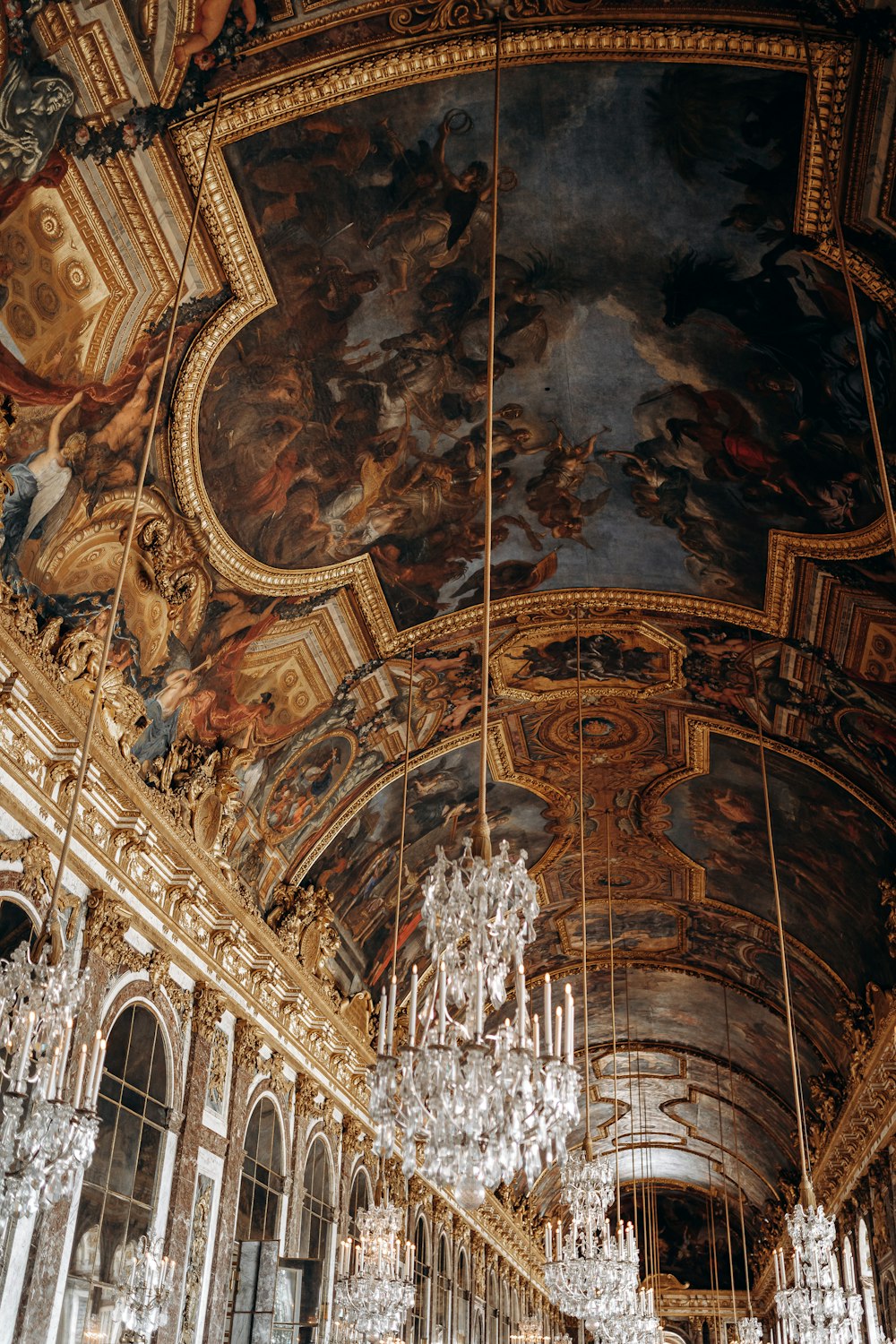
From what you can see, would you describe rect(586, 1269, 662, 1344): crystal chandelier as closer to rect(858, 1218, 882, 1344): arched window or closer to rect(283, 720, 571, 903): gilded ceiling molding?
rect(858, 1218, 882, 1344): arched window

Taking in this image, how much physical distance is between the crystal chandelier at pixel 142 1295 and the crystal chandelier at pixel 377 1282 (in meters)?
4.09

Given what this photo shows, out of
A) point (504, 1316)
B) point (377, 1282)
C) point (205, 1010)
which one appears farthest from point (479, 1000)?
point (504, 1316)

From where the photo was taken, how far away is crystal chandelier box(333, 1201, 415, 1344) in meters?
14.2

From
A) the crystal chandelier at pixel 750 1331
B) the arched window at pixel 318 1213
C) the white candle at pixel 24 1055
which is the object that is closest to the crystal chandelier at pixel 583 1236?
the arched window at pixel 318 1213

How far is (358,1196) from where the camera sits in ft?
60.4

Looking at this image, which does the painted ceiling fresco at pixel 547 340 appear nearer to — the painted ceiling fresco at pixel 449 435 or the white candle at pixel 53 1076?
the painted ceiling fresco at pixel 449 435

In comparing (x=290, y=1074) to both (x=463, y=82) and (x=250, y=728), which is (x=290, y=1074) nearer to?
(x=250, y=728)

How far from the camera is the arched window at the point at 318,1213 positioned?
15.5 metres

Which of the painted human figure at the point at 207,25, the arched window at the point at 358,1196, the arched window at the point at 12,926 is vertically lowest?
the arched window at the point at 358,1196

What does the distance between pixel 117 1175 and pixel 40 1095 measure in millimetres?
4913

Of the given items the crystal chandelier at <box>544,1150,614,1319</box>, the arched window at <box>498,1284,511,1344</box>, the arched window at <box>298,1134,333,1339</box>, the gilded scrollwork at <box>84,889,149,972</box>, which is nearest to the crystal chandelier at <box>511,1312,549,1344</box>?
the arched window at <box>498,1284,511,1344</box>

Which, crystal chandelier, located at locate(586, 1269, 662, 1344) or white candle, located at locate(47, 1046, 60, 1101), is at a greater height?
white candle, located at locate(47, 1046, 60, 1101)

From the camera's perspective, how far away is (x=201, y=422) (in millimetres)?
10430

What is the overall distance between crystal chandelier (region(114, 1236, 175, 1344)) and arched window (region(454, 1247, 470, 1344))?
16.5 metres
